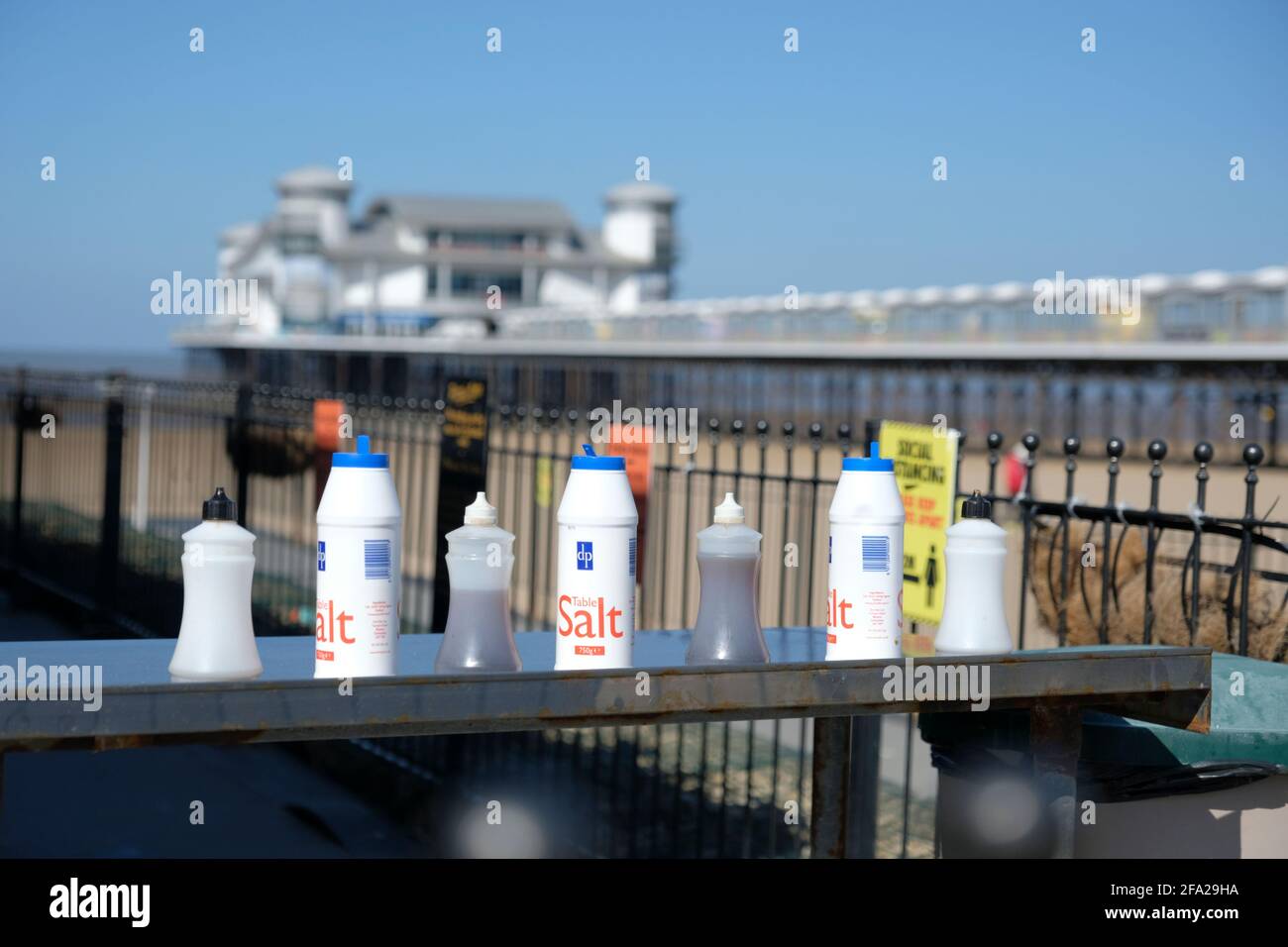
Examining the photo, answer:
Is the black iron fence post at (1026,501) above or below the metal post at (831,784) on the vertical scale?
above

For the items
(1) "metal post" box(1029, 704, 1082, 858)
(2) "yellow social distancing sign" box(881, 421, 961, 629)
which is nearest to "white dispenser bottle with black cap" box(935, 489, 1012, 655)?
(1) "metal post" box(1029, 704, 1082, 858)

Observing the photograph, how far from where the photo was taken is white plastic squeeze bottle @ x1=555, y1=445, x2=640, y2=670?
277cm

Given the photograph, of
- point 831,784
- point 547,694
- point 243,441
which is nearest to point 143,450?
point 243,441

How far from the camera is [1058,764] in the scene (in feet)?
11.0

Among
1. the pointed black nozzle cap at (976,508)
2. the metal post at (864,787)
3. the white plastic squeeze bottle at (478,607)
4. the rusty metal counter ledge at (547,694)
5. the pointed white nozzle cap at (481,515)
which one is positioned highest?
the pointed black nozzle cap at (976,508)

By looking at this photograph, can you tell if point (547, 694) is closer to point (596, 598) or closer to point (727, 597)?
point (596, 598)

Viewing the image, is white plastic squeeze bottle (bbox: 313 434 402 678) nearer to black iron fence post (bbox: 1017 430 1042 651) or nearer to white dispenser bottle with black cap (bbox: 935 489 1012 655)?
white dispenser bottle with black cap (bbox: 935 489 1012 655)

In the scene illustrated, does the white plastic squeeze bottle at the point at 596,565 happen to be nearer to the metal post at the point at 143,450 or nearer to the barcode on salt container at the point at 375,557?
the barcode on salt container at the point at 375,557

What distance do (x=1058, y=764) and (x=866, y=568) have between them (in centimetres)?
74

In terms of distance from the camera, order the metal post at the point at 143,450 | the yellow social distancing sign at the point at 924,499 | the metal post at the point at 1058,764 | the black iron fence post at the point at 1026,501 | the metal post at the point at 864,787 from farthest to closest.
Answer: the metal post at the point at 143,450, the metal post at the point at 864,787, the black iron fence post at the point at 1026,501, the yellow social distancing sign at the point at 924,499, the metal post at the point at 1058,764

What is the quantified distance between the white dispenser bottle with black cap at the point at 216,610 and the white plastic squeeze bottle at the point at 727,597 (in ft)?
2.84

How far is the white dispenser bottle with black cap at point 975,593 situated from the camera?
3.10 m

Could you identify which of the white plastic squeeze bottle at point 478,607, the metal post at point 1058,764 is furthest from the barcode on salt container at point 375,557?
the metal post at point 1058,764
